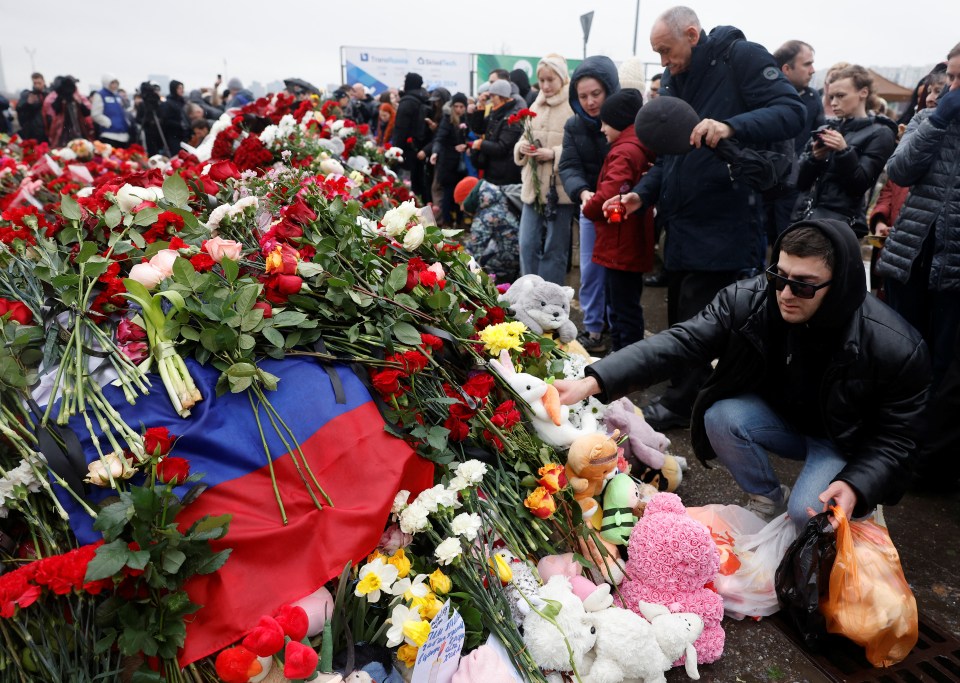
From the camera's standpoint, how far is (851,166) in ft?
11.5

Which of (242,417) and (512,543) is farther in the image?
(512,543)

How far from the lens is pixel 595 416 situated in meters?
2.44

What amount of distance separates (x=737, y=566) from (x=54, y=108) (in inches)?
472

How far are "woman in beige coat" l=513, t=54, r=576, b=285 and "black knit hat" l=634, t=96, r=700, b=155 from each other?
4.68 ft

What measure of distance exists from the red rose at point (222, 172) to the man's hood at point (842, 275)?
2870mm

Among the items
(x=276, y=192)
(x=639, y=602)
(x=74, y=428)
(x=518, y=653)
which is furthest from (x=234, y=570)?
(x=276, y=192)

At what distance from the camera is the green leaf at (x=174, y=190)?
236cm

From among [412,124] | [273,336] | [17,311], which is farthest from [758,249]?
[412,124]

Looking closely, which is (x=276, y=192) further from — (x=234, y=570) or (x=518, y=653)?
(x=518, y=653)

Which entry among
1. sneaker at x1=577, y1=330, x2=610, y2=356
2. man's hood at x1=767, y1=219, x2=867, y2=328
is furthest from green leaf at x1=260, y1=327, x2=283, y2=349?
sneaker at x1=577, y1=330, x2=610, y2=356

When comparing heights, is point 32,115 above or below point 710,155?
below

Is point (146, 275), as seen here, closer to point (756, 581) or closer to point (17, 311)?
point (17, 311)

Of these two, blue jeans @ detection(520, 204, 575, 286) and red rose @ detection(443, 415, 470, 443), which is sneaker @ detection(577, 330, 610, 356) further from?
red rose @ detection(443, 415, 470, 443)

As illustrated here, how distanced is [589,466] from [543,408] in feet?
0.81
